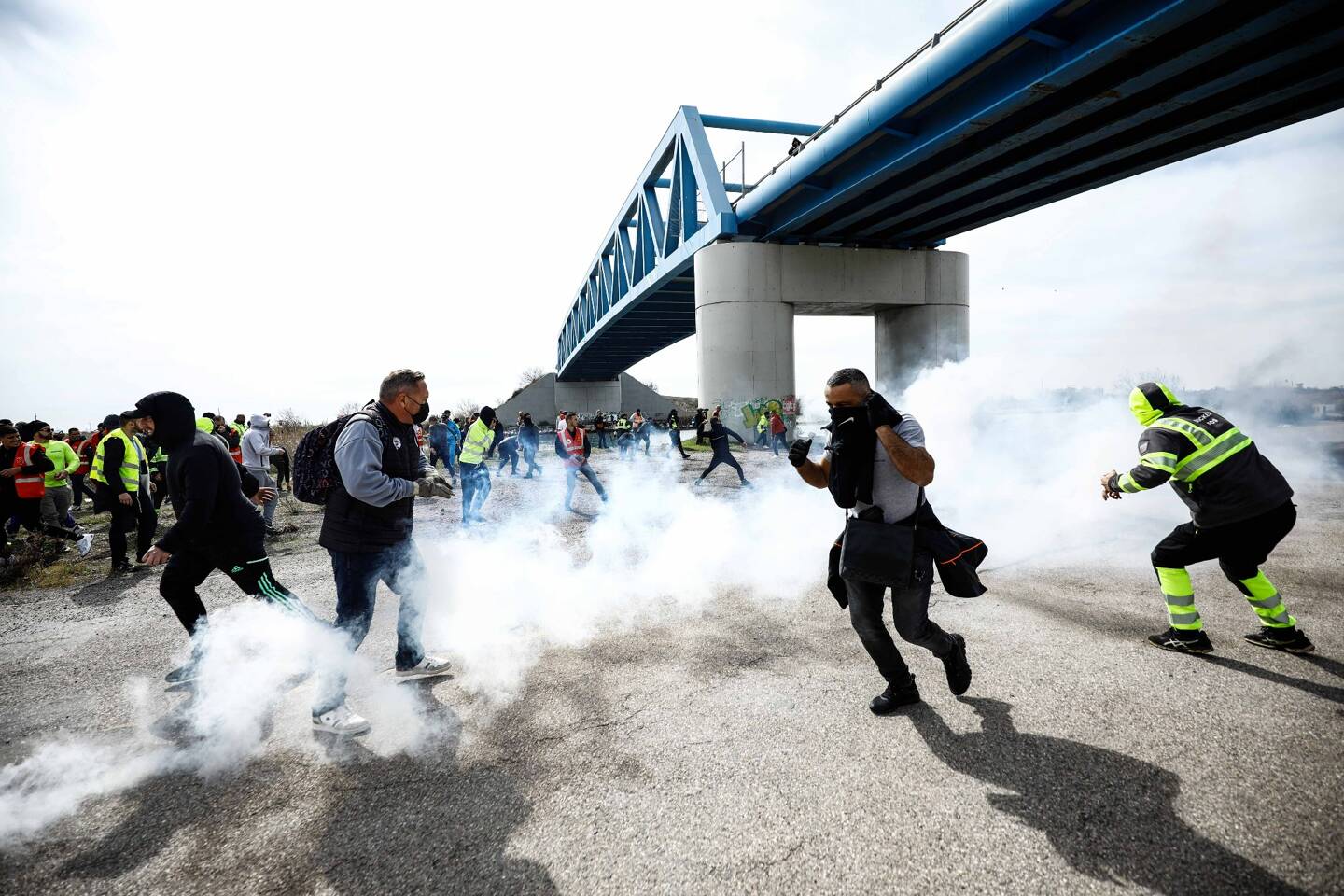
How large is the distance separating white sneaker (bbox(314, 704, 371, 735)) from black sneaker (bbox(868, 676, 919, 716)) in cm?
234

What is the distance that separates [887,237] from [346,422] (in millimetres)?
20385

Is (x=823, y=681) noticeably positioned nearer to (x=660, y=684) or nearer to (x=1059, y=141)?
(x=660, y=684)

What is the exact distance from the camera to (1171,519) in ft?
24.0

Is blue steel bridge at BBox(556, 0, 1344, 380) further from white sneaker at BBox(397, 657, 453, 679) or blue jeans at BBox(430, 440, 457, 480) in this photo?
white sneaker at BBox(397, 657, 453, 679)

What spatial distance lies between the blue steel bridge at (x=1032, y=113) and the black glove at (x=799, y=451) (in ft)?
31.4

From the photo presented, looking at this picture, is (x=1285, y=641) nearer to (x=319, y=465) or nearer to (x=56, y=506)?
(x=319, y=465)

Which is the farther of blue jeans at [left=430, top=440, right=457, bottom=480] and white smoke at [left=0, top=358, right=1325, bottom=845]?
blue jeans at [left=430, top=440, right=457, bottom=480]

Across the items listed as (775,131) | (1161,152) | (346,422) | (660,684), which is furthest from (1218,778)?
(775,131)

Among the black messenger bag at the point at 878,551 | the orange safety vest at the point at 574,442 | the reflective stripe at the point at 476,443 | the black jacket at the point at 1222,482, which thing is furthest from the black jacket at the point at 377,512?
the orange safety vest at the point at 574,442

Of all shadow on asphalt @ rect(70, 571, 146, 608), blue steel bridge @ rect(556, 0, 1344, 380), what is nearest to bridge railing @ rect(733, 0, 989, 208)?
blue steel bridge @ rect(556, 0, 1344, 380)

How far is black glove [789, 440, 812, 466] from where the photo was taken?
2.89m

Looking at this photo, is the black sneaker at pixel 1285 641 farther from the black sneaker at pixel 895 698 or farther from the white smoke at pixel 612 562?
the black sneaker at pixel 895 698

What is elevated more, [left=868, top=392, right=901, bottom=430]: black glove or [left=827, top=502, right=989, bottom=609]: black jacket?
[left=868, top=392, right=901, bottom=430]: black glove

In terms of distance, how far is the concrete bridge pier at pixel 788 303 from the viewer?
19641mm
